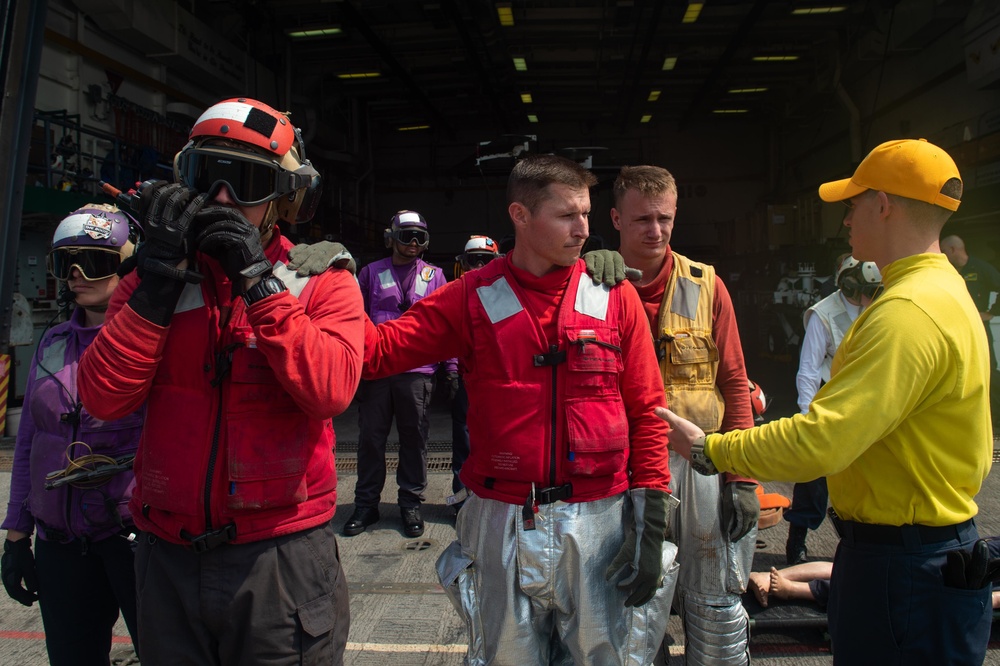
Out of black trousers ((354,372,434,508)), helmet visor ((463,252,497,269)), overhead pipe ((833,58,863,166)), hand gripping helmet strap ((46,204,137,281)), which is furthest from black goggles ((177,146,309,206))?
overhead pipe ((833,58,863,166))

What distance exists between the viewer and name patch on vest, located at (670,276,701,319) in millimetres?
2732

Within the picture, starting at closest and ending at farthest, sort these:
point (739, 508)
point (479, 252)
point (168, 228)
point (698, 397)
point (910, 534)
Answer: point (168, 228), point (910, 534), point (739, 508), point (698, 397), point (479, 252)

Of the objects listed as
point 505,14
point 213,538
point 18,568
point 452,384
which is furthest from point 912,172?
point 505,14

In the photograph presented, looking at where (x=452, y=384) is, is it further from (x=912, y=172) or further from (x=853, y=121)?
(x=853, y=121)

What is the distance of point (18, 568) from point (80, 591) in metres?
0.25

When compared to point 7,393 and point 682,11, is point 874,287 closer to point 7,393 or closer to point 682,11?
point 7,393

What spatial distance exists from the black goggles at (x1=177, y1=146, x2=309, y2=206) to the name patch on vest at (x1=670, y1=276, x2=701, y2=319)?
171 centimetres

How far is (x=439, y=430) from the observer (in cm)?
809

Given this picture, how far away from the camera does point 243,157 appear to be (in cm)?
170

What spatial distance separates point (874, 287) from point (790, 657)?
2160 mm

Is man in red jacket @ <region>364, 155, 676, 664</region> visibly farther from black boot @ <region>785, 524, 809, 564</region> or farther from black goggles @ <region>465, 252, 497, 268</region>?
black goggles @ <region>465, 252, 497, 268</region>

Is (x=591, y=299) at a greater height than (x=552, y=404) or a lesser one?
greater

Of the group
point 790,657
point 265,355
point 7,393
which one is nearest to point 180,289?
point 265,355

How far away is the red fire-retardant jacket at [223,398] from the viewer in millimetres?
1591
